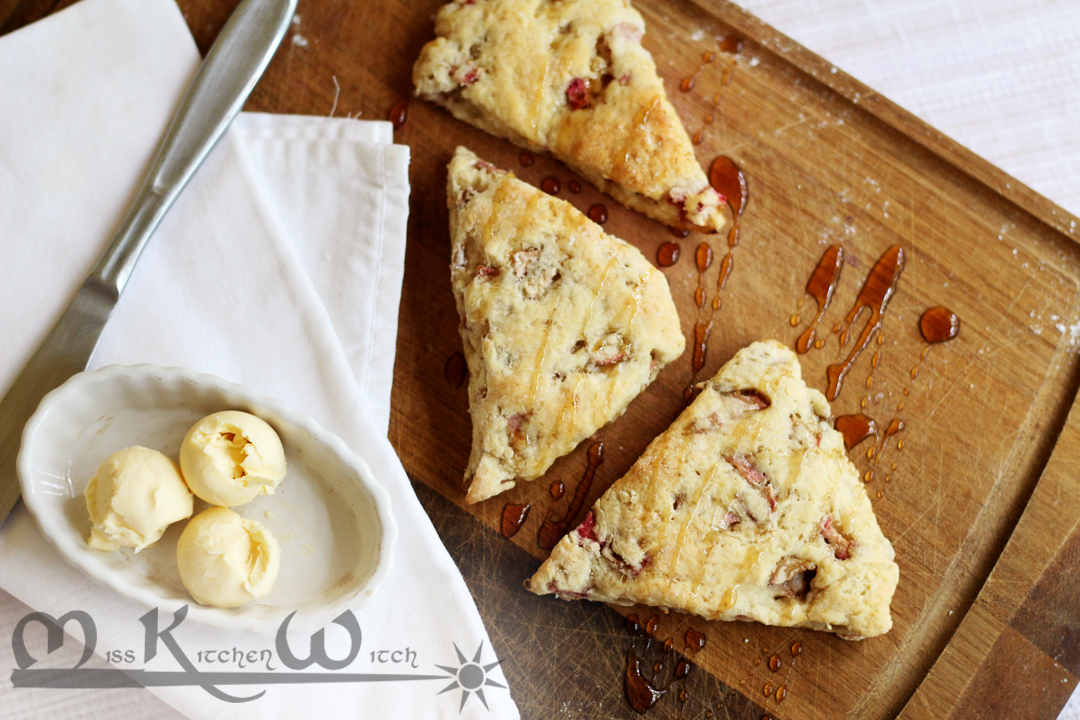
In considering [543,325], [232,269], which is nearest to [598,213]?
[543,325]

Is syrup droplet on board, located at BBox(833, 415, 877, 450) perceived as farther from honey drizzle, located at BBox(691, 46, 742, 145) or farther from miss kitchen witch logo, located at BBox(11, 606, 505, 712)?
miss kitchen witch logo, located at BBox(11, 606, 505, 712)

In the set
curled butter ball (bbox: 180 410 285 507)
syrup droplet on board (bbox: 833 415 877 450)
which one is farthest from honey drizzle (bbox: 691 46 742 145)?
curled butter ball (bbox: 180 410 285 507)

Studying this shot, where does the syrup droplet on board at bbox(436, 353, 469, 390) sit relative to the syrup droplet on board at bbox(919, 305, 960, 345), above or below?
below

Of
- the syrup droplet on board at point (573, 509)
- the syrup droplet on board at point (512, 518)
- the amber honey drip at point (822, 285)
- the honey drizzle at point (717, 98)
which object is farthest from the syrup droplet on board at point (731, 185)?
the syrup droplet on board at point (512, 518)

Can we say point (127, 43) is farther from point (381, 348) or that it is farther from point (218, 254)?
point (381, 348)

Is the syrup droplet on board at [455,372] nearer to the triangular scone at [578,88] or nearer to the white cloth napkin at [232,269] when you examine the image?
the white cloth napkin at [232,269]

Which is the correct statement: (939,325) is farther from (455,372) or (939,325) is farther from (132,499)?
(132,499)

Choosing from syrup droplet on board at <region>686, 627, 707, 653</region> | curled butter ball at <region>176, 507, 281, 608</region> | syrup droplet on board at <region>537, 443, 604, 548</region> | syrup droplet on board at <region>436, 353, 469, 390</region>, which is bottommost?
syrup droplet on board at <region>686, 627, 707, 653</region>
